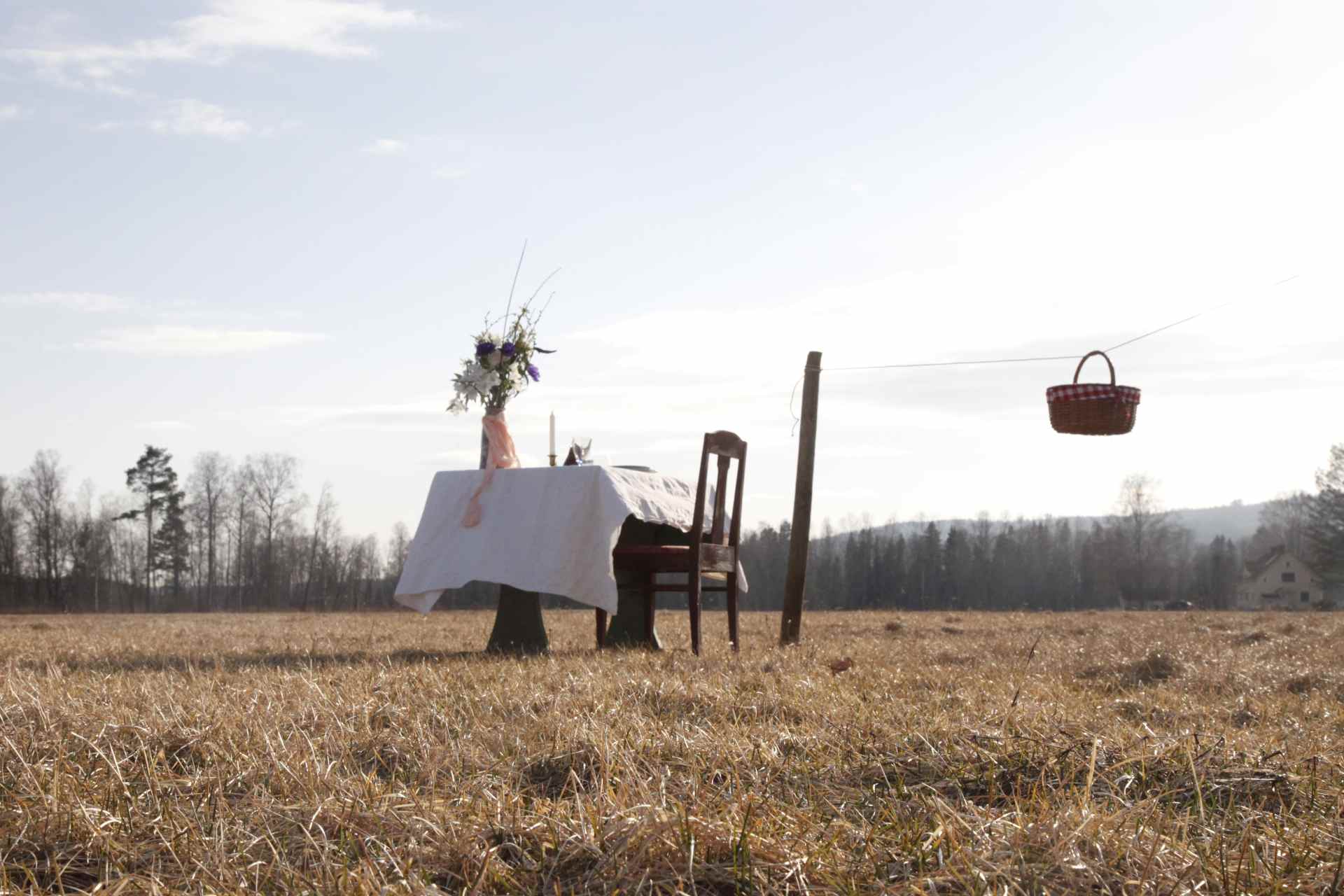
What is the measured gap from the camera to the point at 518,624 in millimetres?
6387

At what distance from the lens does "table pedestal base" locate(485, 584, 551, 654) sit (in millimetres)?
6312

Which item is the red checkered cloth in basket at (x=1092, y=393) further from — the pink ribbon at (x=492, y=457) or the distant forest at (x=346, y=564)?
the distant forest at (x=346, y=564)

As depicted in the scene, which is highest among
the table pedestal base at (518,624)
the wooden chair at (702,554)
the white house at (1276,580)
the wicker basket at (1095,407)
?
the wicker basket at (1095,407)

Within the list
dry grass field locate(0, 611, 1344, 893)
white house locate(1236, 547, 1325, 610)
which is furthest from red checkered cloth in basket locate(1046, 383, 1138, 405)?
white house locate(1236, 547, 1325, 610)

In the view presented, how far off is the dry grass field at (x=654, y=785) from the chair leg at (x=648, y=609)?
2.06 metres

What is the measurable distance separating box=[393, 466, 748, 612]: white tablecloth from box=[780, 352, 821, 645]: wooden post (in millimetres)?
1189

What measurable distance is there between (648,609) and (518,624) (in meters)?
0.83

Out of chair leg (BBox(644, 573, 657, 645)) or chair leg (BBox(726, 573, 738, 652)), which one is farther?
chair leg (BBox(726, 573, 738, 652))

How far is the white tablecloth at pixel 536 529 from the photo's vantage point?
5.88m

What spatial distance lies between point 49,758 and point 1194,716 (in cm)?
341

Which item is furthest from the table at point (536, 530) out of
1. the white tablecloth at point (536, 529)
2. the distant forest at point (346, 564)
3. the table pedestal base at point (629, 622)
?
the distant forest at point (346, 564)

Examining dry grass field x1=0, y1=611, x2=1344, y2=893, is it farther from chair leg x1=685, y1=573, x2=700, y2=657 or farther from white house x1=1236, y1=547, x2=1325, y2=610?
white house x1=1236, y1=547, x2=1325, y2=610

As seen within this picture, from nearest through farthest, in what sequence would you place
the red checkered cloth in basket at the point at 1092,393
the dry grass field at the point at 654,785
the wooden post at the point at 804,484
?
the dry grass field at the point at 654,785 < the red checkered cloth in basket at the point at 1092,393 < the wooden post at the point at 804,484

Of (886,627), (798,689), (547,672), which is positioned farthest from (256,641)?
(886,627)
